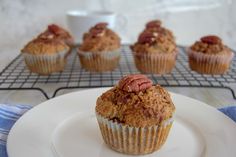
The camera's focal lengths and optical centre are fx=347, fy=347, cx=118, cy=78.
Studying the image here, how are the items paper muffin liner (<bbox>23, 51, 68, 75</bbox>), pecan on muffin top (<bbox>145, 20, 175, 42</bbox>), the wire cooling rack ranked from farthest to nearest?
1. pecan on muffin top (<bbox>145, 20, 175, 42</bbox>)
2. paper muffin liner (<bbox>23, 51, 68, 75</bbox>)
3. the wire cooling rack

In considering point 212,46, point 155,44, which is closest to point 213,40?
point 212,46

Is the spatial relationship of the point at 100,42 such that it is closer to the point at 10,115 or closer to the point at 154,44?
the point at 154,44

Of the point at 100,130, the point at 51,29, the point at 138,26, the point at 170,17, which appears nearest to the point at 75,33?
the point at 51,29

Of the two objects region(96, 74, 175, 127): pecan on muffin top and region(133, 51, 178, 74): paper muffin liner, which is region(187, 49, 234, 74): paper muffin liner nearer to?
region(133, 51, 178, 74): paper muffin liner

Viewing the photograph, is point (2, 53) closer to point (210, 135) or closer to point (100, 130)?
point (100, 130)

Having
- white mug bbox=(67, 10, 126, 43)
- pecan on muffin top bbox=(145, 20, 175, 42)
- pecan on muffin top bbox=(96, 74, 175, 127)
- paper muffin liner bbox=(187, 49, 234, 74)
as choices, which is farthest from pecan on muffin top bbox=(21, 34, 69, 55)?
pecan on muffin top bbox=(96, 74, 175, 127)

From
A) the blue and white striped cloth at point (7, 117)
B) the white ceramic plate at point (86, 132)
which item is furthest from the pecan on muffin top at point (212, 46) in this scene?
the blue and white striped cloth at point (7, 117)

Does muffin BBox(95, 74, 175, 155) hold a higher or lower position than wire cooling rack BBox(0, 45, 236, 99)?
higher
